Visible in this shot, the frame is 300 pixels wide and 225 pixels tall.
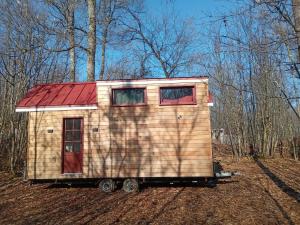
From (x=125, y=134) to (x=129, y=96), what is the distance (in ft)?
4.24

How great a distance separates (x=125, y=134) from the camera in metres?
11.5

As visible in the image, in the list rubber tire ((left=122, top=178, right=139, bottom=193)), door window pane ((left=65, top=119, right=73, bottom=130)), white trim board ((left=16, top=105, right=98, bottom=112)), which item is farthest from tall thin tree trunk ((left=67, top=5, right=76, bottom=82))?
rubber tire ((left=122, top=178, right=139, bottom=193))

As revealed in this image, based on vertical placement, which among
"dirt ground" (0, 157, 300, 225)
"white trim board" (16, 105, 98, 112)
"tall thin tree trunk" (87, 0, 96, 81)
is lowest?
"dirt ground" (0, 157, 300, 225)

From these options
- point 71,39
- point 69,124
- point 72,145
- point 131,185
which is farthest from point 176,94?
point 71,39

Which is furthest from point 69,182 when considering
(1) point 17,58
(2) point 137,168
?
(1) point 17,58

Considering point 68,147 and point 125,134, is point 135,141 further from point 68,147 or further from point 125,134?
point 68,147

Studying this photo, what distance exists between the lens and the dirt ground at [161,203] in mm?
8195

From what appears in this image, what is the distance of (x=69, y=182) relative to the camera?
11.9m

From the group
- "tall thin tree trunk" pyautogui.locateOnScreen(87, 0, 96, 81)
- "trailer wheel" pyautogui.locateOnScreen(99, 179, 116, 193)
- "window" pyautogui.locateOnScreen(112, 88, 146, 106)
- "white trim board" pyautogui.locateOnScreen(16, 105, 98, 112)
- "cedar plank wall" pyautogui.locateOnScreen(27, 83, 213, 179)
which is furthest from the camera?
"tall thin tree trunk" pyautogui.locateOnScreen(87, 0, 96, 81)

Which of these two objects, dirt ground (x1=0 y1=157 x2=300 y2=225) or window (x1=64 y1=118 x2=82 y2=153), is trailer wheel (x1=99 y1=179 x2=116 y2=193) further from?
window (x1=64 y1=118 x2=82 y2=153)

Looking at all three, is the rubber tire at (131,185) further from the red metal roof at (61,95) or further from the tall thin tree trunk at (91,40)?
the tall thin tree trunk at (91,40)

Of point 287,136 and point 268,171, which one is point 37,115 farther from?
point 287,136

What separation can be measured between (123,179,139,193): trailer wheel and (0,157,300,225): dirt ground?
0.77ft

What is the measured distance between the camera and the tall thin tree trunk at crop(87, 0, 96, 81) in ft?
57.6
